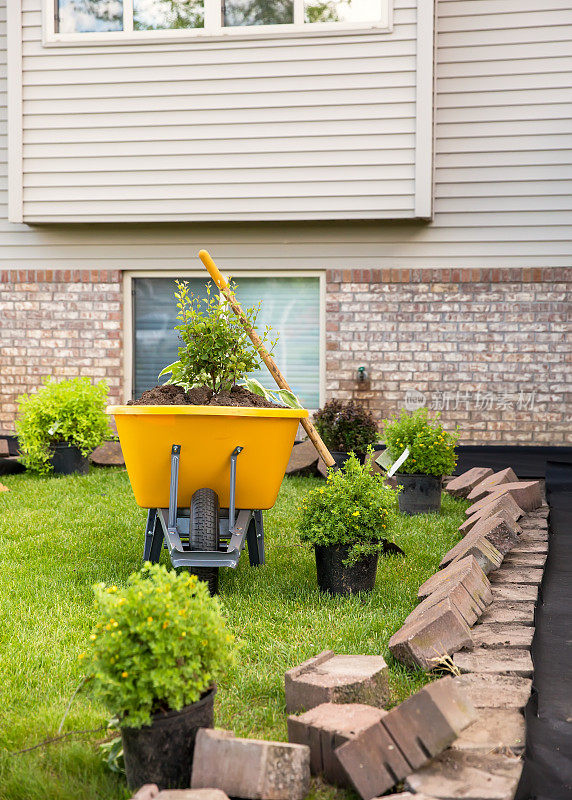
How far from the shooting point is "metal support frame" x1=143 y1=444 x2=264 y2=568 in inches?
136

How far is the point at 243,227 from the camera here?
25.5ft

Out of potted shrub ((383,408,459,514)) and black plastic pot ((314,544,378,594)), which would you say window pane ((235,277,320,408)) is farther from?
black plastic pot ((314,544,378,594))

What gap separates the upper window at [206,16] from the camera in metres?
7.16

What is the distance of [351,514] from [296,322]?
446cm

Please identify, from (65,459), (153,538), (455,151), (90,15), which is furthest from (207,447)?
(90,15)

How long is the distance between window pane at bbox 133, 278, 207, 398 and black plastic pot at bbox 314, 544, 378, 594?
4.75 m

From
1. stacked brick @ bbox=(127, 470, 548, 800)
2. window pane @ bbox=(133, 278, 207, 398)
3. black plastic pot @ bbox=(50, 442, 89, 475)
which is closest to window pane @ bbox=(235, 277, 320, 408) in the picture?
window pane @ bbox=(133, 278, 207, 398)

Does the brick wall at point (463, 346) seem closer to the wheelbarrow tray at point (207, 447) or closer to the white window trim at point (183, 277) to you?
the white window trim at point (183, 277)

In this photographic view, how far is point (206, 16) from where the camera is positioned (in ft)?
24.0

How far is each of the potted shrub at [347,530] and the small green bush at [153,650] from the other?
158cm

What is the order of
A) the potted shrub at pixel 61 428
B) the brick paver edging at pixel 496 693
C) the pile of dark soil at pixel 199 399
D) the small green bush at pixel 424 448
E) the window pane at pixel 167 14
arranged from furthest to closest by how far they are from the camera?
1. the window pane at pixel 167 14
2. the potted shrub at pixel 61 428
3. the small green bush at pixel 424 448
4. the pile of dark soil at pixel 199 399
5. the brick paver edging at pixel 496 693

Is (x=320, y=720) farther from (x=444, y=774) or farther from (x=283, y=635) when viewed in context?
(x=283, y=635)

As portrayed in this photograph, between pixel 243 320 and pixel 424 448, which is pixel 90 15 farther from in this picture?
pixel 424 448

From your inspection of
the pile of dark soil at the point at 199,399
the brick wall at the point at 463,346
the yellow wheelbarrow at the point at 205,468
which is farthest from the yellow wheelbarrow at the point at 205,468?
the brick wall at the point at 463,346
